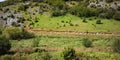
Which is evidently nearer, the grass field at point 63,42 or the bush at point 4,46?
the bush at point 4,46

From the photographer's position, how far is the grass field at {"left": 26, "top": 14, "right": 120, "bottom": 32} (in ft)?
276

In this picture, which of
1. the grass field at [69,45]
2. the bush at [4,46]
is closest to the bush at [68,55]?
the grass field at [69,45]

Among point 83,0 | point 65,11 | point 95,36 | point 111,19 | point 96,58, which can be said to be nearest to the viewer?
point 96,58

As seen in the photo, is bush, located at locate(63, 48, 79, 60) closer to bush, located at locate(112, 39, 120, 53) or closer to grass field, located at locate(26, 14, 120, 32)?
bush, located at locate(112, 39, 120, 53)

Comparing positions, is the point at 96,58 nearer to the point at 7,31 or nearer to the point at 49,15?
the point at 7,31

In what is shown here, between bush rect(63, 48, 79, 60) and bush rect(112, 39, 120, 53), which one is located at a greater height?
bush rect(63, 48, 79, 60)

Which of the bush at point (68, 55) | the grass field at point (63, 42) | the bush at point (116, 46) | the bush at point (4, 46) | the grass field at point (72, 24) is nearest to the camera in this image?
the bush at point (68, 55)

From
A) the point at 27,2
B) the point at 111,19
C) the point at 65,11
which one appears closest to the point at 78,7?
the point at 65,11

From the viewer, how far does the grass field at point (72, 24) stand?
84106mm

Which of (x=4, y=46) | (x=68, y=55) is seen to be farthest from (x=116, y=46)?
(x=4, y=46)

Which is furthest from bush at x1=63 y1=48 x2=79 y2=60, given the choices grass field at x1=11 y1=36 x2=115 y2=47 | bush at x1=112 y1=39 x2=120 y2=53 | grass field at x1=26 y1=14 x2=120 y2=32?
grass field at x1=26 y1=14 x2=120 y2=32

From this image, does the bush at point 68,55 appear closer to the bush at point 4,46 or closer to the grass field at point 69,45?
the grass field at point 69,45

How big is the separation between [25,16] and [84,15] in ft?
61.1

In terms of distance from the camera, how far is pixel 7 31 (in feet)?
271
